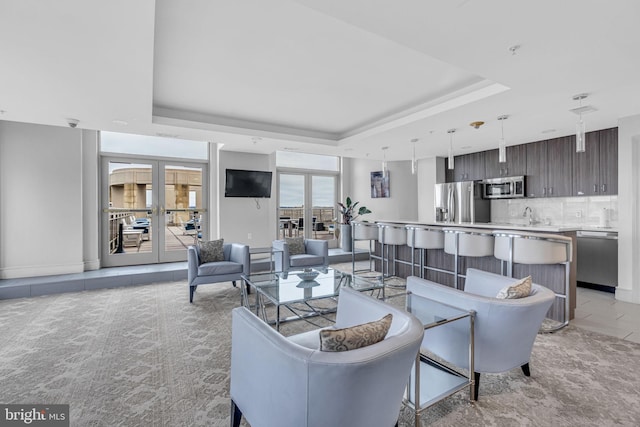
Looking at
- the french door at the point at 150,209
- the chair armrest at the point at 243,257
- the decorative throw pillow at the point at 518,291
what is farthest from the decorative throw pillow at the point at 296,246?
the decorative throw pillow at the point at 518,291

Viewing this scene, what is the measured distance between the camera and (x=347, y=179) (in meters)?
8.36

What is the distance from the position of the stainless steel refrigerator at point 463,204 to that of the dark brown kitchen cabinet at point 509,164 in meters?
0.38

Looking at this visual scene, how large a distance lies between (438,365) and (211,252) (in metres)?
3.41

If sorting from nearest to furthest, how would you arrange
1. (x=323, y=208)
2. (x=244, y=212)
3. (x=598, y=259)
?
(x=598, y=259) < (x=244, y=212) < (x=323, y=208)

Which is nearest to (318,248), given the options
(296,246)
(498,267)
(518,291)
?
(296,246)

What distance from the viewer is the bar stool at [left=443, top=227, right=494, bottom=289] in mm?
3918

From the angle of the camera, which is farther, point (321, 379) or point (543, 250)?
point (543, 250)

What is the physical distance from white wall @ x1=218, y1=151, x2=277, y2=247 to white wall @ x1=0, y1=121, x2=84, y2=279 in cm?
238

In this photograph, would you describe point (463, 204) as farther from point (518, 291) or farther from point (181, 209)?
point (181, 209)

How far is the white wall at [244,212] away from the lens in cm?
651

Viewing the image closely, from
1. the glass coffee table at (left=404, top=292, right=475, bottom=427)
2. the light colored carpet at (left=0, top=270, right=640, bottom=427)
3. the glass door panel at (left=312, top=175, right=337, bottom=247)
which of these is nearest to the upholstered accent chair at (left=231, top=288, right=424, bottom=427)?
the glass coffee table at (left=404, top=292, right=475, bottom=427)

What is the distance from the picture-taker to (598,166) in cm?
480

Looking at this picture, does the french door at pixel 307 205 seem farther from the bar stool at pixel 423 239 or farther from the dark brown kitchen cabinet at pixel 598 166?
the dark brown kitchen cabinet at pixel 598 166

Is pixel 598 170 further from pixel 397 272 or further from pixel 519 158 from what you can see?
pixel 397 272
